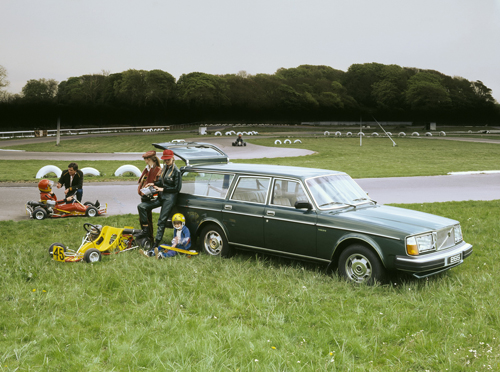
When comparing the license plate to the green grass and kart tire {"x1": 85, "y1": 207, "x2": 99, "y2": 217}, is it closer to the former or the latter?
the green grass

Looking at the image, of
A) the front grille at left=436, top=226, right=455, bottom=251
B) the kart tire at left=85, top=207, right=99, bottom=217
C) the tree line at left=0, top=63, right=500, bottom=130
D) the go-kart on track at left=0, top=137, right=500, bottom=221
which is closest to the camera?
the front grille at left=436, top=226, right=455, bottom=251

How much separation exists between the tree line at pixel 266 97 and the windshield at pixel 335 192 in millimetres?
74682

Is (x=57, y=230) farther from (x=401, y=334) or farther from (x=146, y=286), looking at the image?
(x=401, y=334)

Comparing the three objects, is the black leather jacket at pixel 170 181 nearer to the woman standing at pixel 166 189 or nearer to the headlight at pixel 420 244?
the woman standing at pixel 166 189

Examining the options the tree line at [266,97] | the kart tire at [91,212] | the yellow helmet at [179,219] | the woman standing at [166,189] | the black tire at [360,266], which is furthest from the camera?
the tree line at [266,97]

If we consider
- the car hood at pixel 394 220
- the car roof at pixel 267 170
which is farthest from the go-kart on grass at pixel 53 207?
the car hood at pixel 394 220

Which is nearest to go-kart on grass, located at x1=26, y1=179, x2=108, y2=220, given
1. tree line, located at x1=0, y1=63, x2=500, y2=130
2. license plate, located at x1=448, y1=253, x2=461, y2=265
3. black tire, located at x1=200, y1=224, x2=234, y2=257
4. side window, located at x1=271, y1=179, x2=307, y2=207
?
black tire, located at x1=200, y1=224, x2=234, y2=257

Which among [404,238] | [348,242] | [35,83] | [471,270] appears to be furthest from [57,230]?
[35,83]

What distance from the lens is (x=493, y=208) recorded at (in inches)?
479

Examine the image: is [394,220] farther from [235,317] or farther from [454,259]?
[235,317]

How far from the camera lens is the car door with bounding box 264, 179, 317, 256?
671 cm

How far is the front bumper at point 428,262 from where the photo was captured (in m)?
5.82

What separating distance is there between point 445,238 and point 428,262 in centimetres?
78

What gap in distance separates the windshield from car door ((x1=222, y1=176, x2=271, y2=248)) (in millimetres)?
793
